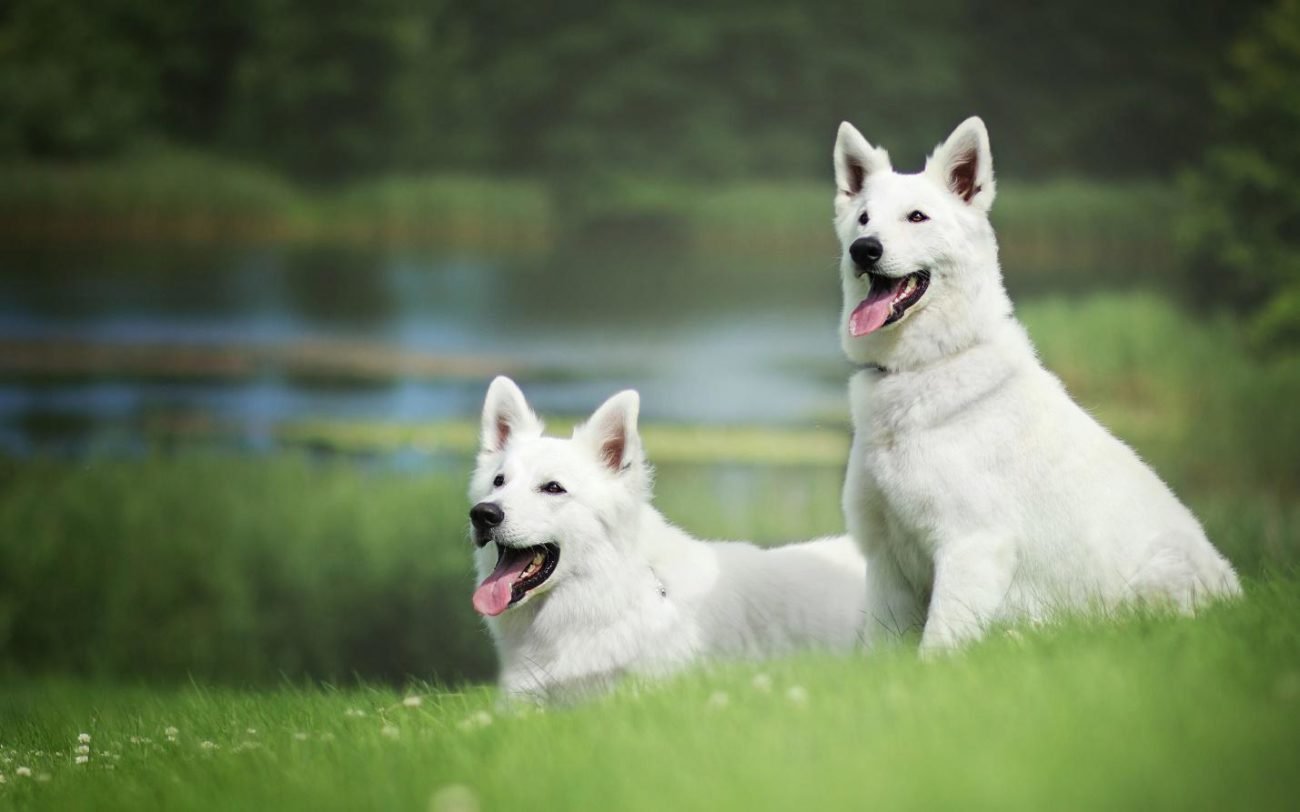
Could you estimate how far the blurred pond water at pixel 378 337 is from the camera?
13.0m

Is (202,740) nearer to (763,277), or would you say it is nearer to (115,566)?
(115,566)

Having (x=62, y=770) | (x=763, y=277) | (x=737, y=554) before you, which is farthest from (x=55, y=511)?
(x=737, y=554)

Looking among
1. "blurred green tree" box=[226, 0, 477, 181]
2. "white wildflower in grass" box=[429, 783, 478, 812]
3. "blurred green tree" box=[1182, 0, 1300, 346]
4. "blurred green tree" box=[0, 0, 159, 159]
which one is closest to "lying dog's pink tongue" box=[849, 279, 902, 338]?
"white wildflower in grass" box=[429, 783, 478, 812]

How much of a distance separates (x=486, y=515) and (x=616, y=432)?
0.58m

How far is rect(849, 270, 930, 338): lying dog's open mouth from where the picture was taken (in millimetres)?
4090

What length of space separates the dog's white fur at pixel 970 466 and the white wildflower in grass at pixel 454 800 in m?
1.34

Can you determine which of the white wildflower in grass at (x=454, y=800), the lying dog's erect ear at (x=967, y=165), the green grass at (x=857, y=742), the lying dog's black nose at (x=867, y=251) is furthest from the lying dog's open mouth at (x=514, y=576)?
the lying dog's erect ear at (x=967, y=165)

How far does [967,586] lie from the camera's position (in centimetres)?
394

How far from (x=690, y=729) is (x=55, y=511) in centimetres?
989

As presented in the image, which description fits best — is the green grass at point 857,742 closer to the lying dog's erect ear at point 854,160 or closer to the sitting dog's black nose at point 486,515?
the sitting dog's black nose at point 486,515

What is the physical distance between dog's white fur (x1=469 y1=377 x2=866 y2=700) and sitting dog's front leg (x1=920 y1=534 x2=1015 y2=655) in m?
0.59

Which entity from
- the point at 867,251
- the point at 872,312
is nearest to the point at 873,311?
the point at 872,312

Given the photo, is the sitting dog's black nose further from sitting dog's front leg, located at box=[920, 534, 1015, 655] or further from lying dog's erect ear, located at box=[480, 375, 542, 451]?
sitting dog's front leg, located at box=[920, 534, 1015, 655]

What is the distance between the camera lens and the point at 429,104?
13.4m
